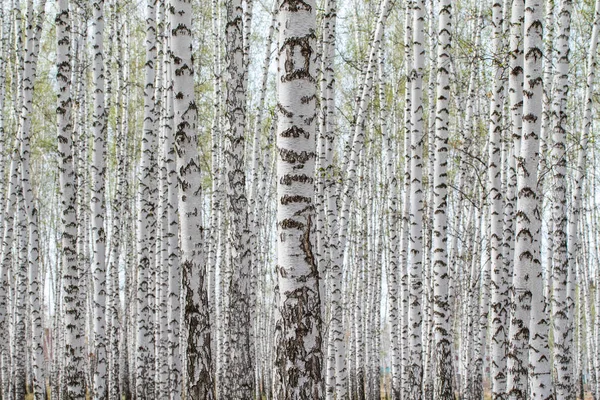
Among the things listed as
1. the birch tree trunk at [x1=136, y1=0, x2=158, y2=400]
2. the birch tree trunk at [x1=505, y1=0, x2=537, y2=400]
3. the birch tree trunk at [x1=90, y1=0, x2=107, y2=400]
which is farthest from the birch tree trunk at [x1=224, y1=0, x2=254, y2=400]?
the birch tree trunk at [x1=505, y1=0, x2=537, y2=400]

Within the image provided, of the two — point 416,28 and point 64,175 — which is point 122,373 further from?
point 416,28

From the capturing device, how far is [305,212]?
4543mm

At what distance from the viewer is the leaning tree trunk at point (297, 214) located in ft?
14.5

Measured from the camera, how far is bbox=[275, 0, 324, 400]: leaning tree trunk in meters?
4.43

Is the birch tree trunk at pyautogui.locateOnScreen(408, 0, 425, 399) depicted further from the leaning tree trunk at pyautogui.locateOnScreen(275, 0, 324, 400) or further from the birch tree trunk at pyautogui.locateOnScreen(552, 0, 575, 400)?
the leaning tree trunk at pyautogui.locateOnScreen(275, 0, 324, 400)

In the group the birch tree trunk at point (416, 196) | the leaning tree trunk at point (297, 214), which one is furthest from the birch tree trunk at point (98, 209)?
the leaning tree trunk at point (297, 214)

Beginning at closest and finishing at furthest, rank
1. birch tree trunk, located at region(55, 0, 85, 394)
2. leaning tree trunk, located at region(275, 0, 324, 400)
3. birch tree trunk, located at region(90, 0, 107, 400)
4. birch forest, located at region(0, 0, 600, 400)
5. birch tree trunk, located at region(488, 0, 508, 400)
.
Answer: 1. leaning tree trunk, located at region(275, 0, 324, 400)
2. birch forest, located at region(0, 0, 600, 400)
3. birch tree trunk, located at region(488, 0, 508, 400)
4. birch tree trunk, located at region(55, 0, 85, 394)
5. birch tree trunk, located at region(90, 0, 107, 400)

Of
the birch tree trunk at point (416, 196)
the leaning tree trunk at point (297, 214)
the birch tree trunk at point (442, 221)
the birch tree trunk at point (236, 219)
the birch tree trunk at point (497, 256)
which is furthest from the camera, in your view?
the birch tree trunk at point (416, 196)

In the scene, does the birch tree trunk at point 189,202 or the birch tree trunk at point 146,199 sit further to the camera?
the birch tree trunk at point 146,199

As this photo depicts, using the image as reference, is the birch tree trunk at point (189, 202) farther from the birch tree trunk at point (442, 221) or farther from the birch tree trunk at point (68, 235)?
the birch tree trunk at point (442, 221)

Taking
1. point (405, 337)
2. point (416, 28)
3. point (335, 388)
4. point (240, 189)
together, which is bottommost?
point (335, 388)

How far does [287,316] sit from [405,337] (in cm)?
764

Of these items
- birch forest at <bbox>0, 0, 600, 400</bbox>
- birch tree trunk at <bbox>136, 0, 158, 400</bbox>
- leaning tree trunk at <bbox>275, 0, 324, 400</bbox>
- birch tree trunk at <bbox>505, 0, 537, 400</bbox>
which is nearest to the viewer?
leaning tree trunk at <bbox>275, 0, 324, 400</bbox>

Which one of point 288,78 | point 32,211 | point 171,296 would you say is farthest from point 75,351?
point 288,78
